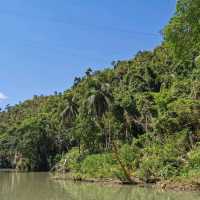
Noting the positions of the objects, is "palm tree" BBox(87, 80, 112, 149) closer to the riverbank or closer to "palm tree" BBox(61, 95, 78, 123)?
"palm tree" BBox(61, 95, 78, 123)

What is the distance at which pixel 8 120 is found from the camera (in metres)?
94.5

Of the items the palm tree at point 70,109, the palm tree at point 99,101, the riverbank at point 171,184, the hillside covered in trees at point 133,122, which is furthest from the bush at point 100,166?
the palm tree at point 70,109

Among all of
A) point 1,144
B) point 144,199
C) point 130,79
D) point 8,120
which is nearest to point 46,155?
point 1,144

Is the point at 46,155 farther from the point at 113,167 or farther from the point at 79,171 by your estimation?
the point at 113,167

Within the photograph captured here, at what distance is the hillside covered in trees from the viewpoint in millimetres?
28739

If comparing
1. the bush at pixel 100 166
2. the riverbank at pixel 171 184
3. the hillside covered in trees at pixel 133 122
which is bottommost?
the riverbank at pixel 171 184

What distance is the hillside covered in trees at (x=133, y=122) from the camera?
2874cm

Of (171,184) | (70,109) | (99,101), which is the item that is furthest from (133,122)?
(171,184)

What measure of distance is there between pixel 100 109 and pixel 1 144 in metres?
36.2

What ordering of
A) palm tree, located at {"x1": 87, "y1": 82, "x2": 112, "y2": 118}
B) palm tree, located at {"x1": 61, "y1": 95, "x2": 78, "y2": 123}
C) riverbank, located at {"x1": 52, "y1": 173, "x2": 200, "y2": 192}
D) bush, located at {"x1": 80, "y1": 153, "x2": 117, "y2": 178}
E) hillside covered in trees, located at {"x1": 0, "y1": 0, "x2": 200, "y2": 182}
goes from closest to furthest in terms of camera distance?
riverbank, located at {"x1": 52, "y1": 173, "x2": 200, "y2": 192}, hillside covered in trees, located at {"x1": 0, "y1": 0, "x2": 200, "y2": 182}, bush, located at {"x1": 80, "y1": 153, "x2": 117, "y2": 178}, palm tree, located at {"x1": 87, "y1": 82, "x2": 112, "y2": 118}, palm tree, located at {"x1": 61, "y1": 95, "x2": 78, "y2": 123}

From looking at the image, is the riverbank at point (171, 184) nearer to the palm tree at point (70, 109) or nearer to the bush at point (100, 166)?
the bush at point (100, 166)

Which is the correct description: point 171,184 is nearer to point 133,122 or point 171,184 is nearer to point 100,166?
point 100,166

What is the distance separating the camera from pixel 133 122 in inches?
1993

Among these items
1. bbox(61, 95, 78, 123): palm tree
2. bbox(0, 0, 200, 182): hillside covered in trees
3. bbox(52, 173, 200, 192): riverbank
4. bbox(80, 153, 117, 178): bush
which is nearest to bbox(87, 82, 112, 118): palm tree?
bbox(0, 0, 200, 182): hillside covered in trees
